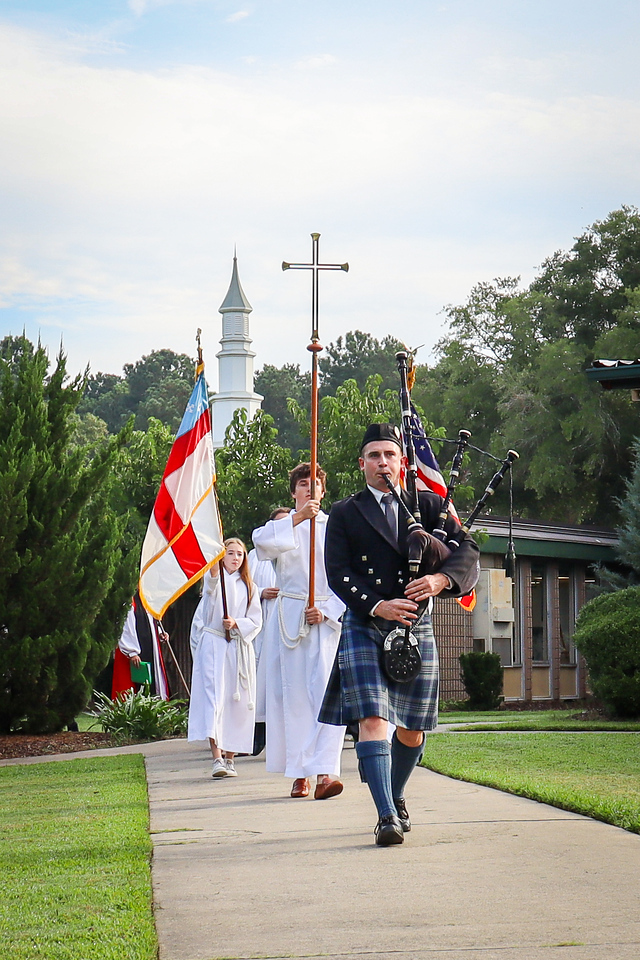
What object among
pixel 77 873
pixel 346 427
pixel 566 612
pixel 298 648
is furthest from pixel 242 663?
pixel 566 612

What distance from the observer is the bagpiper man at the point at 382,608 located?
20.3 ft

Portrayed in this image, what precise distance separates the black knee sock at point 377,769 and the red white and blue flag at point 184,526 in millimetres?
5339

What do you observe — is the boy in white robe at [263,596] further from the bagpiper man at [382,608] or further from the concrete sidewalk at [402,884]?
the bagpiper man at [382,608]

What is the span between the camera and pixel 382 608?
6.22m

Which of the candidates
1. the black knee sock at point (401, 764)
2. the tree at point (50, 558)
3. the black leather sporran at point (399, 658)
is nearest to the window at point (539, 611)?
the tree at point (50, 558)

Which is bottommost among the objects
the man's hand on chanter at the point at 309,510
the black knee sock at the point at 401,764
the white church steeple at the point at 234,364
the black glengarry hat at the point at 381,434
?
the black knee sock at the point at 401,764

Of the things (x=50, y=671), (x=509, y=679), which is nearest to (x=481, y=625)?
(x=509, y=679)

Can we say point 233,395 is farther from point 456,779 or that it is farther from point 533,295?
point 456,779

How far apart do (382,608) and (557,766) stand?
4159 millimetres

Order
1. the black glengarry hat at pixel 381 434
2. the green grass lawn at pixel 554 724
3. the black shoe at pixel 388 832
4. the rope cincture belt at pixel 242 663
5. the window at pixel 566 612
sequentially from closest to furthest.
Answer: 1. the black shoe at pixel 388 832
2. the black glengarry hat at pixel 381 434
3. the rope cincture belt at pixel 242 663
4. the green grass lawn at pixel 554 724
5. the window at pixel 566 612

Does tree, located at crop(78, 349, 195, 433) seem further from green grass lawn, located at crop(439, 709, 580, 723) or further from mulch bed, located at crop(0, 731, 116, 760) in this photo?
mulch bed, located at crop(0, 731, 116, 760)

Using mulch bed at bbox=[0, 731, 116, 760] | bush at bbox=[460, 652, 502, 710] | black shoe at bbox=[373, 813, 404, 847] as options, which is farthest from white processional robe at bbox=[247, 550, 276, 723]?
bush at bbox=[460, 652, 502, 710]

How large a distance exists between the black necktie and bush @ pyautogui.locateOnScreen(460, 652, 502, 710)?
16639 mm

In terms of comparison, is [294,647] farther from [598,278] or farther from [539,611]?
[598,278]
